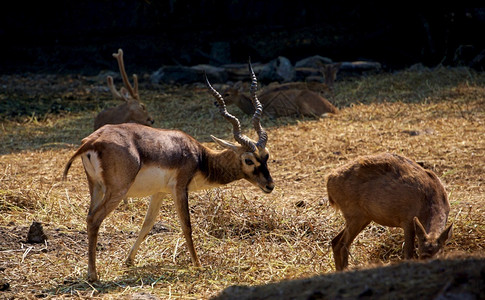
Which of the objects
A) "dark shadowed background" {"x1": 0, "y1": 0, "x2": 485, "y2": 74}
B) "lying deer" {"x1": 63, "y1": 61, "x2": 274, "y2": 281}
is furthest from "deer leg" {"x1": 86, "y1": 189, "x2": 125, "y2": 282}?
"dark shadowed background" {"x1": 0, "y1": 0, "x2": 485, "y2": 74}

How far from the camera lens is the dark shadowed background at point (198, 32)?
63.9 ft

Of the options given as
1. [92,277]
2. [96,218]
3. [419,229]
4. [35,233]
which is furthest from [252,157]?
[35,233]

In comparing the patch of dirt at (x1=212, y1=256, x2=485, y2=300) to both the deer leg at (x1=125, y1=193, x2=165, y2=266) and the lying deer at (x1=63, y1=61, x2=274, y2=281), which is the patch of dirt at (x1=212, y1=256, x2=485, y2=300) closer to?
the lying deer at (x1=63, y1=61, x2=274, y2=281)

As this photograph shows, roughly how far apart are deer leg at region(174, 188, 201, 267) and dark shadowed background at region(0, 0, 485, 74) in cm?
1350

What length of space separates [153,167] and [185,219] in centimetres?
57

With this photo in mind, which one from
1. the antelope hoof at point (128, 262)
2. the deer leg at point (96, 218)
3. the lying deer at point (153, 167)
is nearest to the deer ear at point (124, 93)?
the lying deer at point (153, 167)

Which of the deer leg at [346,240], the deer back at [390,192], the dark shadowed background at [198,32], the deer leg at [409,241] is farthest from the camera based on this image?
the dark shadowed background at [198,32]

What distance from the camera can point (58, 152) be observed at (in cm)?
1052

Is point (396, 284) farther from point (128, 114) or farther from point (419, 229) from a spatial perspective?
point (128, 114)

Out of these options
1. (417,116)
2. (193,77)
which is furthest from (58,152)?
(193,77)

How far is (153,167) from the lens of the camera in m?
5.85

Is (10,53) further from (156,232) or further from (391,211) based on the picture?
(391,211)

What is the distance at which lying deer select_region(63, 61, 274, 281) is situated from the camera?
5473mm

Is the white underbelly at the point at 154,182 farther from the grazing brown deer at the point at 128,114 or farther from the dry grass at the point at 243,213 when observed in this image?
the grazing brown deer at the point at 128,114
